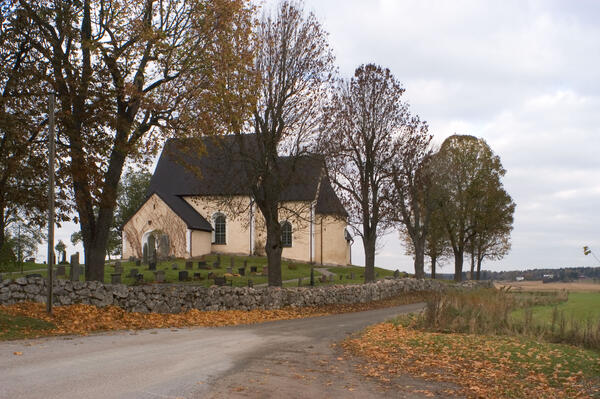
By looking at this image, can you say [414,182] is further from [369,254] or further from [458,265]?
[458,265]

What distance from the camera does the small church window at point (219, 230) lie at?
182 feet

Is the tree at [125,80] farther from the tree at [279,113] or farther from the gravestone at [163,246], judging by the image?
the gravestone at [163,246]

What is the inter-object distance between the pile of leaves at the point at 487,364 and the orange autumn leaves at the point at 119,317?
6.56 metres

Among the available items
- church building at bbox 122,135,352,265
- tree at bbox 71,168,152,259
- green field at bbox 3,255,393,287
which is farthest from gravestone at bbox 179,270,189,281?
tree at bbox 71,168,152,259

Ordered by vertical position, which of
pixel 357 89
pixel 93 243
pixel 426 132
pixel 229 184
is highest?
pixel 357 89

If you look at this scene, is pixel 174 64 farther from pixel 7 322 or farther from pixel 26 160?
pixel 7 322

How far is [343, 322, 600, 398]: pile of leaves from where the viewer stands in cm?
926

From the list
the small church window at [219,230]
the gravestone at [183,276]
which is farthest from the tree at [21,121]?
the small church window at [219,230]

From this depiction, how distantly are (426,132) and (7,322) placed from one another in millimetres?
26876

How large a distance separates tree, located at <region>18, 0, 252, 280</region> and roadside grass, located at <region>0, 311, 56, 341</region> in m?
6.11

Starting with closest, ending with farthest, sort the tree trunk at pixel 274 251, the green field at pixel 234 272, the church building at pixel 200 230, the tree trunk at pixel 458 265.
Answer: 1. the tree trunk at pixel 274 251
2. the green field at pixel 234 272
3. the tree trunk at pixel 458 265
4. the church building at pixel 200 230

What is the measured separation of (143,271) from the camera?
126ft

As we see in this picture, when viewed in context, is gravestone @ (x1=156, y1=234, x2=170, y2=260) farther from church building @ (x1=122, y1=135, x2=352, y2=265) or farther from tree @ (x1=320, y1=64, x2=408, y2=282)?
tree @ (x1=320, y1=64, x2=408, y2=282)

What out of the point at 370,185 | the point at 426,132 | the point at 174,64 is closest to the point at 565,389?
the point at 174,64
